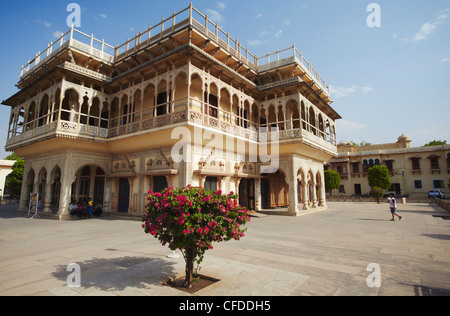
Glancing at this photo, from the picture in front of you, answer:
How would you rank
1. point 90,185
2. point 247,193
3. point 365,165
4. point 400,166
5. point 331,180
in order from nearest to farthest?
1. point 247,193
2. point 90,185
3. point 331,180
4. point 400,166
5. point 365,165

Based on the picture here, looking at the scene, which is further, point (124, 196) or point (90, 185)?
point (90, 185)

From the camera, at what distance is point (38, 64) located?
18.0 meters

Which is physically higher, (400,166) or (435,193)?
(400,166)

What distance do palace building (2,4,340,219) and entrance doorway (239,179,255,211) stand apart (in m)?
0.08

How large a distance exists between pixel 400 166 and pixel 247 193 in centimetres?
3708

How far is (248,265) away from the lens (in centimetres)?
541

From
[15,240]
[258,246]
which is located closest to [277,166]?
[258,246]

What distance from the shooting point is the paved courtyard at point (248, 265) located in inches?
161

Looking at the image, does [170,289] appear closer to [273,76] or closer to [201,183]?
[201,183]

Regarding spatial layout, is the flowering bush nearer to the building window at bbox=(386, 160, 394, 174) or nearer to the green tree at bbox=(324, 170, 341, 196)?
the green tree at bbox=(324, 170, 341, 196)

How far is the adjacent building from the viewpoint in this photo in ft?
126

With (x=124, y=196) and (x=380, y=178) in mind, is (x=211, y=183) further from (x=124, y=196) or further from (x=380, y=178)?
(x=380, y=178)

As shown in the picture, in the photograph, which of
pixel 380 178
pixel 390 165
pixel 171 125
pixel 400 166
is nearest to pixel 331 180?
pixel 380 178
